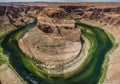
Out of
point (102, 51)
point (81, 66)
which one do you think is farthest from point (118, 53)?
point (81, 66)

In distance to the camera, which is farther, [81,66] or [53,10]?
[53,10]

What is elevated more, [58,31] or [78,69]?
[58,31]

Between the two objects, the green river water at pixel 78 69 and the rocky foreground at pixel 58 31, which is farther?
the rocky foreground at pixel 58 31

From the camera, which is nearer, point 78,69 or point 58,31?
point 78,69

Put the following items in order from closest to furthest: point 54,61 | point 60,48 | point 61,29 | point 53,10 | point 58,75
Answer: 1. point 58,75
2. point 54,61
3. point 60,48
4. point 61,29
5. point 53,10

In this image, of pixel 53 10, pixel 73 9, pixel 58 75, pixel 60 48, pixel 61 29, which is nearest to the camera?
pixel 58 75

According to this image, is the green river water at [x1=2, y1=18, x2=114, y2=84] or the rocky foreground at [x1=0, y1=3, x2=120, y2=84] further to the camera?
the rocky foreground at [x1=0, y1=3, x2=120, y2=84]

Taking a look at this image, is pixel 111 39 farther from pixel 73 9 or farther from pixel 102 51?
pixel 73 9
